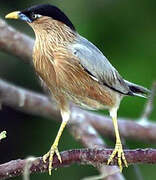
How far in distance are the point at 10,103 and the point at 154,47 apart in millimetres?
1378

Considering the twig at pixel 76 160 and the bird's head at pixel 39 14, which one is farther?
the bird's head at pixel 39 14

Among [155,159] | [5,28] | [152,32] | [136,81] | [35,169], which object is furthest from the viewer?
[152,32]

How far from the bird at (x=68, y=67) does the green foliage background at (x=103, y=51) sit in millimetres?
1788

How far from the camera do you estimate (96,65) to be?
11.9 ft

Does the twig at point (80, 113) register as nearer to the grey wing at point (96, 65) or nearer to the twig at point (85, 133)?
the twig at point (85, 133)

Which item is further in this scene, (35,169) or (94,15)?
(94,15)

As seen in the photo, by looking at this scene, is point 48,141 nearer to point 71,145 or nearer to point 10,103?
point 71,145

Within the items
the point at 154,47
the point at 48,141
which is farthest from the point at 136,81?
the point at 48,141

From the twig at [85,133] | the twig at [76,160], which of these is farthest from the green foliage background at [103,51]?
the twig at [76,160]

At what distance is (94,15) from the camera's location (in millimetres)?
5941

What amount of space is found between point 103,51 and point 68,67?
2.24 metres

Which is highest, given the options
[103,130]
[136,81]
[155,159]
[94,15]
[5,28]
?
[94,15]

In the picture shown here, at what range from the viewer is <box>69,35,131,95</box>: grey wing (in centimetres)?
358

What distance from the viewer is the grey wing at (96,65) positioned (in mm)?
3584
